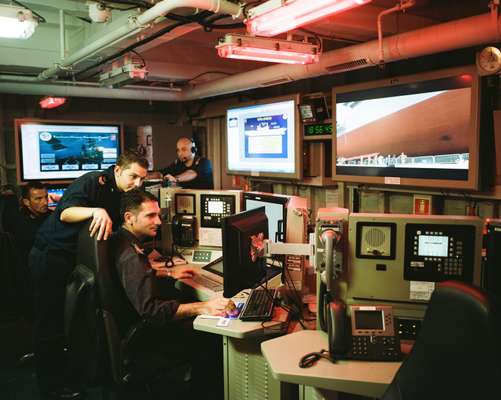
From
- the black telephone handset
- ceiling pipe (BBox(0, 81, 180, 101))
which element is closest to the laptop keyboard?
the black telephone handset

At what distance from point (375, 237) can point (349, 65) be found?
1.79m

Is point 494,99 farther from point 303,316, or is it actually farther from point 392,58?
point 303,316

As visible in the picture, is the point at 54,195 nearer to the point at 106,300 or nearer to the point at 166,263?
the point at 166,263

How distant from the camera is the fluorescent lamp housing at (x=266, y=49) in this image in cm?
265

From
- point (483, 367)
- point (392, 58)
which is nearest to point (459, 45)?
point (392, 58)

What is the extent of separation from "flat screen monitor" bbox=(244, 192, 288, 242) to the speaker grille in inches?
29.3

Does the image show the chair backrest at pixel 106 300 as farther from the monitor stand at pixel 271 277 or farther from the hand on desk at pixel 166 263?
the hand on desk at pixel 166 263

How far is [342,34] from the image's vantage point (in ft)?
10.9

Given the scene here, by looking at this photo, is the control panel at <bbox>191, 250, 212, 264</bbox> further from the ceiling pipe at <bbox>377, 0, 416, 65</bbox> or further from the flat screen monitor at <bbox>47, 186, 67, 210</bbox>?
the flat screen monitor at <bbox>47, 186, 67, 210</bbox>

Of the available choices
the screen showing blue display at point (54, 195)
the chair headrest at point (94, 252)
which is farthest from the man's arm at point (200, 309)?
the screen showing blue display at point (54, 195)

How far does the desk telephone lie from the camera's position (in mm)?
1798

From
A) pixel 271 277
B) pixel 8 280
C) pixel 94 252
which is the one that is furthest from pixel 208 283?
pixel 8 280

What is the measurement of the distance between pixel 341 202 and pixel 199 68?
2.09 metres

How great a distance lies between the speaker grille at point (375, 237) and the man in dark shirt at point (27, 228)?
2.51 m
